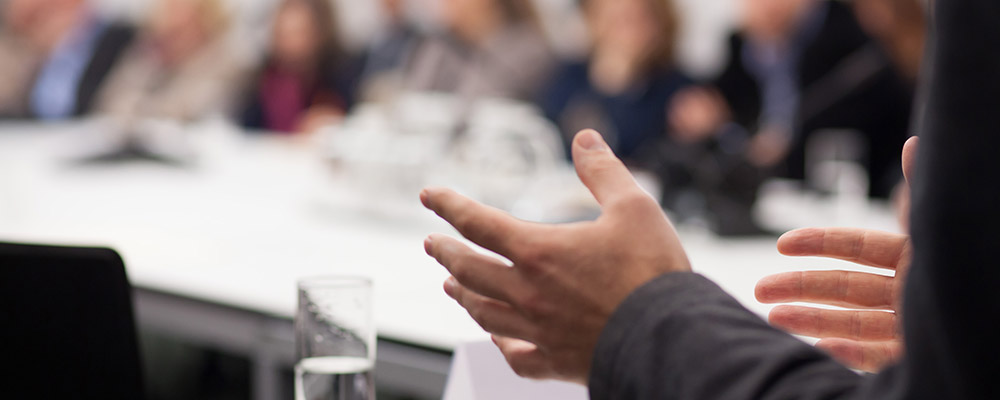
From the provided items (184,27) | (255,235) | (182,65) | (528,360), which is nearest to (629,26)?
(255,235)

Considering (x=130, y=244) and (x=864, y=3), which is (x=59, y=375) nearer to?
(x=130, y=244)

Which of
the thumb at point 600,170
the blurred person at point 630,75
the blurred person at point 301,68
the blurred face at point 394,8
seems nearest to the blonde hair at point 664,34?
the blurred person at point 630,75

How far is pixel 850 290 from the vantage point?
1.90 ft

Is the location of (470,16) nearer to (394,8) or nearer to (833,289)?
(394,8)

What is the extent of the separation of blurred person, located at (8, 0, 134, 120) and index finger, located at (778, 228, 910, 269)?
4203 mm

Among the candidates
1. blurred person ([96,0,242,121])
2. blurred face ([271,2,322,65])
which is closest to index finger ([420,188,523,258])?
blurred person ([96,0,242,121])

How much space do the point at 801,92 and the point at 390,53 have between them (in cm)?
215

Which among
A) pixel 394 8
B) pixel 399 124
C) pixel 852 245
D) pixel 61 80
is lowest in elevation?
pixel 852 245

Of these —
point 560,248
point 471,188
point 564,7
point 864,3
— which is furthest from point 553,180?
point 564,7

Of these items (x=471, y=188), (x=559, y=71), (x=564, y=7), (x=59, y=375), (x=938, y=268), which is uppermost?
(x=564, y=7)

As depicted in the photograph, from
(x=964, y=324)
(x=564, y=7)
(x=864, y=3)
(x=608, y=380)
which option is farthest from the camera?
(x=564, y=7)

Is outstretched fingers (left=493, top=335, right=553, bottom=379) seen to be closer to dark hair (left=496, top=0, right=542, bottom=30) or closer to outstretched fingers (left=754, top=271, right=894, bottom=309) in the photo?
outstretched fingers (left=754, top=271, right=894, bottom=309)

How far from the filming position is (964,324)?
29cm

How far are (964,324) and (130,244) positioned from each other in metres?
1.46
